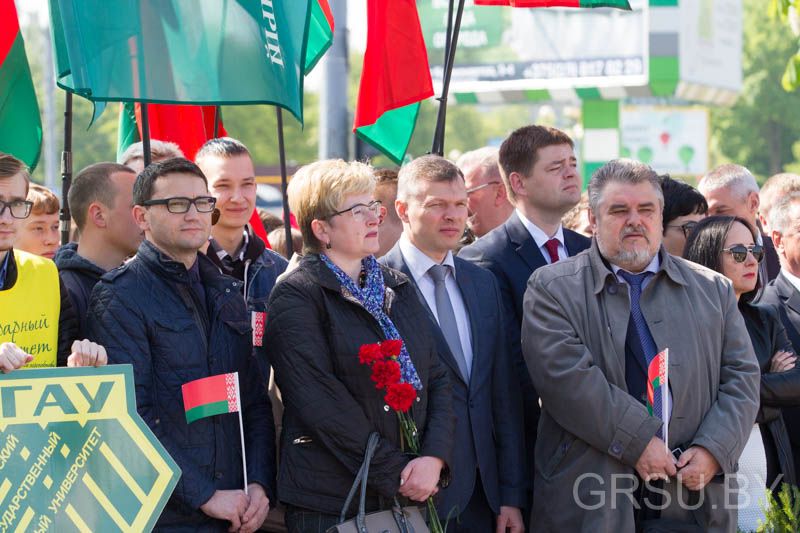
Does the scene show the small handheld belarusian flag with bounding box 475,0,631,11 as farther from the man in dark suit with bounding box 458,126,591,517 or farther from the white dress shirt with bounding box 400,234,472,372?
the white dress shirt with bounding box 400,234,472,372

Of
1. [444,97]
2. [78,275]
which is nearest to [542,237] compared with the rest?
[444,97]


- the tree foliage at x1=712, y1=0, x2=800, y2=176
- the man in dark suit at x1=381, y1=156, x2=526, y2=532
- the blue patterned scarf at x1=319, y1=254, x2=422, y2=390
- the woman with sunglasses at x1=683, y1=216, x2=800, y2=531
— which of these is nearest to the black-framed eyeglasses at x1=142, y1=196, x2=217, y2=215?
the blue patterned scarf at x1=319, y1=254, x2=422, y2=390

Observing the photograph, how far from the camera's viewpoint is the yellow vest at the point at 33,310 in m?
4.28

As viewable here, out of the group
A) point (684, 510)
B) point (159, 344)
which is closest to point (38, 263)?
point (159, 344)

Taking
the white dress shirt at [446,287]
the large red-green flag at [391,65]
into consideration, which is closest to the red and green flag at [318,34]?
the large red-green flag at [391,65]

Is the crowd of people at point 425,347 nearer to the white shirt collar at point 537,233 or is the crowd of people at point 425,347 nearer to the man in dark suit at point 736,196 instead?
the white shirt collar at point 537,233

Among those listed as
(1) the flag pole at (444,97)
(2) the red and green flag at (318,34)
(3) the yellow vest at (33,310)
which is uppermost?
(2) the red and green flag at (318,34)

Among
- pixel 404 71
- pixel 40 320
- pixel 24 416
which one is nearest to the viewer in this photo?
pixel 24 416

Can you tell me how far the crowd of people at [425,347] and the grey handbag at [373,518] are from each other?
2.1 inches

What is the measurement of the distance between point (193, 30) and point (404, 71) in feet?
5.68

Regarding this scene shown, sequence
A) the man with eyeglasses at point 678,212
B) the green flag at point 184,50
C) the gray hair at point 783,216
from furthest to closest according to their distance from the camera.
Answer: the man with eyeglasses at point 678,212 → the gray hair at point 783,216 → the green flag at point 184,50

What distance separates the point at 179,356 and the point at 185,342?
0.19ft

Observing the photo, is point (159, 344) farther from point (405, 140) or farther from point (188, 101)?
point (405, 140)

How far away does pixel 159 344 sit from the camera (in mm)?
4594
